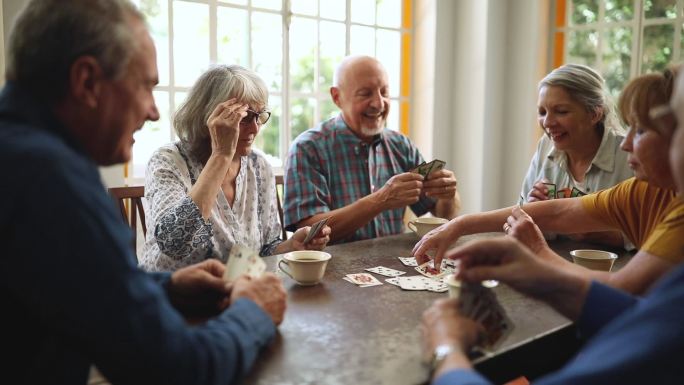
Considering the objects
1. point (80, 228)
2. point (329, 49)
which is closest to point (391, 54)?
point (329, 49)

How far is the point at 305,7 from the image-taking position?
3764mm

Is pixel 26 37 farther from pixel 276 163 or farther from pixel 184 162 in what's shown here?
pixel 276 163

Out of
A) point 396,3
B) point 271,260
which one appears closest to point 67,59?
point 271,260

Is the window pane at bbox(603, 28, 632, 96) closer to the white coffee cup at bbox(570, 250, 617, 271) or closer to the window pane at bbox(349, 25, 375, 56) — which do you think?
the window pane at bbox(349, 25, 375, 56)

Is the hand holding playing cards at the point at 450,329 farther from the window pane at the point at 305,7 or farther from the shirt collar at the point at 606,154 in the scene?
the window pane at the point at 305,7

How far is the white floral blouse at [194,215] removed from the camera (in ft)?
5.87

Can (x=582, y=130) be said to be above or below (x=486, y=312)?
above

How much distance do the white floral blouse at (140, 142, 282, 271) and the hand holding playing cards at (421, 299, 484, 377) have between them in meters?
0.97

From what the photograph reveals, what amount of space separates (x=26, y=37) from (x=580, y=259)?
146 cm

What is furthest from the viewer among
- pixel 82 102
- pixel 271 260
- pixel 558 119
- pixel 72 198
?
pixel 558 119

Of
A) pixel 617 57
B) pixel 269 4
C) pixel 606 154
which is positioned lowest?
pixel 606 154

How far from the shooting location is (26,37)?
87 cm

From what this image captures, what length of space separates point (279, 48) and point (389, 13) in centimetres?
107

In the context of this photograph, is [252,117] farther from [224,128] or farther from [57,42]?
[57,42]
